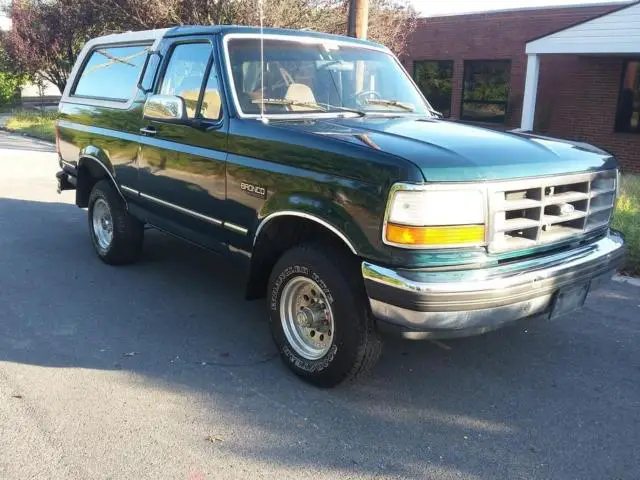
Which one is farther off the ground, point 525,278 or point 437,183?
point 437,183

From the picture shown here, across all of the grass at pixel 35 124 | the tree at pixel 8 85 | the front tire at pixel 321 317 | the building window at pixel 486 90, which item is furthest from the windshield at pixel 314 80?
the tree at pixel 8 85

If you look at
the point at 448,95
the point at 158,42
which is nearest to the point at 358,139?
the point at 158,42

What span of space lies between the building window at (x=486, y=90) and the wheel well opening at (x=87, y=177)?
13.6 metres

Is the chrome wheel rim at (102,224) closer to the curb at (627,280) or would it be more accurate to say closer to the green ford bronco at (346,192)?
the green ford bronco at (346,192)

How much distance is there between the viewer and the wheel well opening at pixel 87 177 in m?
6.08

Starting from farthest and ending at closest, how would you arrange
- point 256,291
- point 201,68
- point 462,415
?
point 201,68
point 256,291
point 462,415

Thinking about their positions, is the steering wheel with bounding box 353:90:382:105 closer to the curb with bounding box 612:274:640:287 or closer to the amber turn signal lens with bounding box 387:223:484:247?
the amber turn signal lens with bounding box 387:223:484:247

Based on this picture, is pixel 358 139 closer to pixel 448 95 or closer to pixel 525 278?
pixel 525 278

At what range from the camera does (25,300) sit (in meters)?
5.16

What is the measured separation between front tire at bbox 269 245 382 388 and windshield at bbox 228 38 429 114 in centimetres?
120

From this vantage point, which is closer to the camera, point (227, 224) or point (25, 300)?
point (227, 224)

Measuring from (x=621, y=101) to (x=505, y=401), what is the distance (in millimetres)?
13447

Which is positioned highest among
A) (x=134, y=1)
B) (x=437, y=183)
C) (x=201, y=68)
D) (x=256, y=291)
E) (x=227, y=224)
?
(x=134, y=1)

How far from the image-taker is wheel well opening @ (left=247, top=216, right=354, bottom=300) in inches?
145
